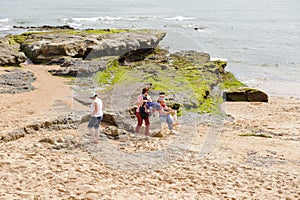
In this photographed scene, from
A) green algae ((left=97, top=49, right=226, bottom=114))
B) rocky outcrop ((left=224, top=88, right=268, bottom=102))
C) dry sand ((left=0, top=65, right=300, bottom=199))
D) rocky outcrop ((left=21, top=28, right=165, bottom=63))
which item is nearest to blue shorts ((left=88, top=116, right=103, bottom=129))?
dry sand ((left=0, top=65, right=300, bottom=199))

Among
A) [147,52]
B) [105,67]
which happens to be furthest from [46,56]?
[147,52]

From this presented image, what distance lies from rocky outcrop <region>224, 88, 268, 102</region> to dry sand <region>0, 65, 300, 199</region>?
7517 millimetres

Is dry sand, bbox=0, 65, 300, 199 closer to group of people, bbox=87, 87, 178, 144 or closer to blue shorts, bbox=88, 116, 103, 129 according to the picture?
group of people, bbox=87, 87, 178, 144

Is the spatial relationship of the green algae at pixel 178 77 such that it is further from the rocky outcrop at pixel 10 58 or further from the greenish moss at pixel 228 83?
the rocky outcrop at pixel 10 58

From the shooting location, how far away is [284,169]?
1116 centimetres

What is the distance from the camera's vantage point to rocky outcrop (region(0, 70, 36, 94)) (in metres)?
18.8

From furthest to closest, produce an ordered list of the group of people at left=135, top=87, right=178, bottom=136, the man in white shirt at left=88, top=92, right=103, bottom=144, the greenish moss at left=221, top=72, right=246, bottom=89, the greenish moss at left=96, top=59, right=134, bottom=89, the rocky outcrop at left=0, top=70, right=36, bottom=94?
1. the greenish moss at left=221, top=72, right=246, bottom=89
2. the greenish moss at left=96, top=59, right=134, bottom=89
3. the rocky outcrop at left=0, top=70, right=36, bottom=94
4. the group of people at left=135, top=87, right=178, bottom=136
5. the man in white shirt at left=88, top=92, right=103, bottom=144

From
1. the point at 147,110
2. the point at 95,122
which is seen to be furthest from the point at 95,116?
the point at 147,110

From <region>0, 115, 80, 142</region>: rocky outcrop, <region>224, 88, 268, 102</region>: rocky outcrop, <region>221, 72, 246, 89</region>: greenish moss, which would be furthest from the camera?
<region>221, 72, 246, 89</region>: greenish moss

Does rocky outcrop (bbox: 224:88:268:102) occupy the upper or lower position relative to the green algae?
lower

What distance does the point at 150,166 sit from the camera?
410 inches

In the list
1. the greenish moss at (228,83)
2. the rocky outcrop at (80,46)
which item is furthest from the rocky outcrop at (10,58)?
the greenish moss at (228,83)

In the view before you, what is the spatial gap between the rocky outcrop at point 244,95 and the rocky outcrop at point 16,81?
1072cm

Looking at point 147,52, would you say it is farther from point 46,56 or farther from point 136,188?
point 136,188
